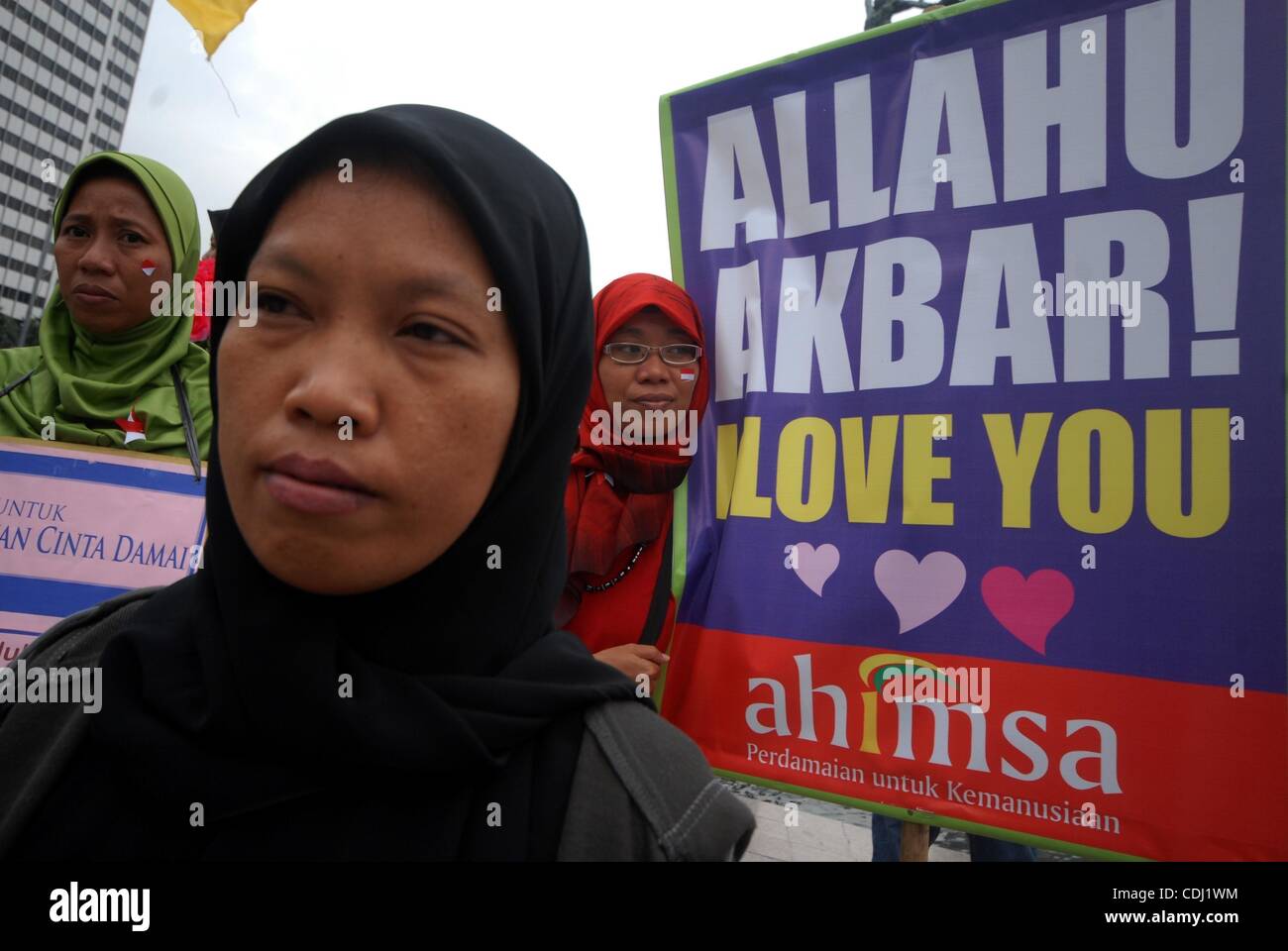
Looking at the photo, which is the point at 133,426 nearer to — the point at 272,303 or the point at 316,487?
the point at 272,303

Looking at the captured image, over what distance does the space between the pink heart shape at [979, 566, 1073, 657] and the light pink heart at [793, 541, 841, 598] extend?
371 millimetres

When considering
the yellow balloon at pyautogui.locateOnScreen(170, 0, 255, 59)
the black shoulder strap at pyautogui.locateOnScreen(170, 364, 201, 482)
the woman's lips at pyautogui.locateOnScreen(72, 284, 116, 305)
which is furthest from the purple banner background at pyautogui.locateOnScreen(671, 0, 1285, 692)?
the yellow balloon at pyautogui.locateOnScreen(170, 0, 255, 59)

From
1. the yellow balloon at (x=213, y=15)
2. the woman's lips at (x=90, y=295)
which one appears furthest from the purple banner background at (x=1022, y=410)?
the yellow balloon at (x=213, y=15)

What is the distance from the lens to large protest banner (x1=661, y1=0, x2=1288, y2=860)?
1.64 m

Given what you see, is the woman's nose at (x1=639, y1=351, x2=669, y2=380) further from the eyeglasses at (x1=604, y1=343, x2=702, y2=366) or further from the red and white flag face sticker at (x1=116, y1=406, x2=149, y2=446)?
the red and white flag face sticker at (x1=116, y1=406, x2=149, y2=446)

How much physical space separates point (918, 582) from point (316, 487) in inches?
60.4

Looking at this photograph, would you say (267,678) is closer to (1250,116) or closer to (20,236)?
(1250,116)

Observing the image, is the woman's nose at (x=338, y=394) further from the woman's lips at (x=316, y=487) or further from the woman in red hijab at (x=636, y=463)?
the woman in red hijab at (x=636, y=463)

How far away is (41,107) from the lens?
64.1 m

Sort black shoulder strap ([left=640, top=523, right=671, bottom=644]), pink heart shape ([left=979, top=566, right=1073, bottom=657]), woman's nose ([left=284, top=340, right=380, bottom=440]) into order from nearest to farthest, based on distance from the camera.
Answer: woman's nose ([left=284, top=340, right=380, bottom=440]) → pink heart shape ([left=979, top=566, right=1073, bottom=657]) → black shoulder strap ([left=640, top=523, right=671, bottom=644])

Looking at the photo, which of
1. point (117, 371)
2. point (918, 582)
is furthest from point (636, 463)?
point (117, 371)

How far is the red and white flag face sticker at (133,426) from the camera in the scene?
2.13 metres

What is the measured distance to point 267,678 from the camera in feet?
2.83
